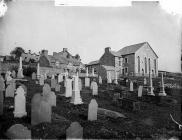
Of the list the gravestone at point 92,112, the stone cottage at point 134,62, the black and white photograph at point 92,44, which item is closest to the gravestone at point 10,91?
the black and white photograph at point 92,44

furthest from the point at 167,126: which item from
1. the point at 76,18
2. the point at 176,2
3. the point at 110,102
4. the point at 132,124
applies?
the point at 76,18

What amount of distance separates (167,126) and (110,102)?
203cm

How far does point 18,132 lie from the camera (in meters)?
3.50

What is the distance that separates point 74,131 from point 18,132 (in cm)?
103

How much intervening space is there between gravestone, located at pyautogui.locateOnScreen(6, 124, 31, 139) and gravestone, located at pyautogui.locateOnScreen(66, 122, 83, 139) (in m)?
0.74

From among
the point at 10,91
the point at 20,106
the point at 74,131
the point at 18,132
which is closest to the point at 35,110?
the point at 20,106

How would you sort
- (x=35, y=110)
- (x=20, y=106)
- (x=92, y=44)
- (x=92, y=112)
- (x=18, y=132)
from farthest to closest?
(x=92, y=44)
(x=92, y=112)
(x=20, y=106)
(x=35, y=110)
(x=18, y=132)

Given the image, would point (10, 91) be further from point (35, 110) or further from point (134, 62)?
point (134, 62)

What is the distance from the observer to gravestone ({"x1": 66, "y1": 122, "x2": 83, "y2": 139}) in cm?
376

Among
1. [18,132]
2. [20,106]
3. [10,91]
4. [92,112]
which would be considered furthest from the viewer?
[10,91]

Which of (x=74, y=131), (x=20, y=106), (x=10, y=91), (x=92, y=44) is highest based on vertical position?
(x=92, y=44)

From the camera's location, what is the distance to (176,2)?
16.8ft

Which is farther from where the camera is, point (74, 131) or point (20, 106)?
point (20, 106)

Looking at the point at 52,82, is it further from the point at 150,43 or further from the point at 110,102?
the point at 150,43
